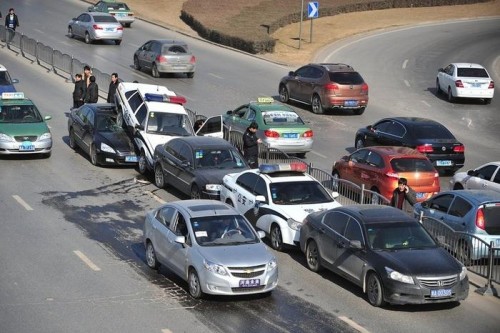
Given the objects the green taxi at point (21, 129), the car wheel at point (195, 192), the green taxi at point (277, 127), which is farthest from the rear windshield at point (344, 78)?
the car wheel at point (195, 192)

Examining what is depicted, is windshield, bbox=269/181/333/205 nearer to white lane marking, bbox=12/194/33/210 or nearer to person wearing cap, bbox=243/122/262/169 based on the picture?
person wearing cap, bbox=243/122/262/169

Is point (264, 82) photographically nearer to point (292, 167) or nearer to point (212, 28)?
point (212, 28)

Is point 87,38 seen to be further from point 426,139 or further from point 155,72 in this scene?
point 426,139

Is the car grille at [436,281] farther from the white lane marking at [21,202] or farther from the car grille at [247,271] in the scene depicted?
the white lane marking at [21,202]

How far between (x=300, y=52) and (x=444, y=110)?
1370 centimetres

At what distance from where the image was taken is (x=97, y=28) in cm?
5109

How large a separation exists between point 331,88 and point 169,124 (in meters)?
10.2

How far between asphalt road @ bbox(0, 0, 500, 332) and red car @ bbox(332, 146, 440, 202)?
392 centimetres

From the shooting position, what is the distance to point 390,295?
17.5m

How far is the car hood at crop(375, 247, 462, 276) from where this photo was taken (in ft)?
57.8

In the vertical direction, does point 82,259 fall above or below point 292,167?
below

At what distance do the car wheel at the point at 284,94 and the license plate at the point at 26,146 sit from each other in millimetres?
13786

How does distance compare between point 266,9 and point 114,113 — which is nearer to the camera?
point 114,113

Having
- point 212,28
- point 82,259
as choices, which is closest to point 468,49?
point 212,28
